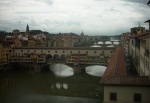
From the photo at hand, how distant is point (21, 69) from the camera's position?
1598 inches

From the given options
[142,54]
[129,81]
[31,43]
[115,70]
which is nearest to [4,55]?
[31,43]

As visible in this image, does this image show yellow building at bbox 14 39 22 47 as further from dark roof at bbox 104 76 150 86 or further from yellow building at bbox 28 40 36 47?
dark roof at bbox 104 76 150 86

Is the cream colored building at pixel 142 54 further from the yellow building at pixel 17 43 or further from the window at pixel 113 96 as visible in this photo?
the yellow building at pixel 17 43

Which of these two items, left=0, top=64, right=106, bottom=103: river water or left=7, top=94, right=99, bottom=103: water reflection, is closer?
left=7, top=94, right=99, bottom=103: water reflection

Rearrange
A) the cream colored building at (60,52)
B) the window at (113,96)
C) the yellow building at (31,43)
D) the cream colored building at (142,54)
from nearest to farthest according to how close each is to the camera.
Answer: the window at (113,96), the cream colored building at (142,54), the cream colored building at (60,52), the yellow building at (31,43)

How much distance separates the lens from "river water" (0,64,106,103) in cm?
2222

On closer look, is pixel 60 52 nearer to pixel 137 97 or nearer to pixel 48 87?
pixel 48 87

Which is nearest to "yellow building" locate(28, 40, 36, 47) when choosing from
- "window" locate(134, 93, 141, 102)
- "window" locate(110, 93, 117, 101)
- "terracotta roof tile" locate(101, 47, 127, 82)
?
"terracotta roof tile" locate(101, 47, 127, 82)

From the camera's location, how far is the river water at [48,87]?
2222 centimetres

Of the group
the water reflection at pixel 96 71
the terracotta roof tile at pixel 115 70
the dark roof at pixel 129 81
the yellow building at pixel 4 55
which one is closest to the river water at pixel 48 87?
the water reflection at pixel 96 71

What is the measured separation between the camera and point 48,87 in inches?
1103

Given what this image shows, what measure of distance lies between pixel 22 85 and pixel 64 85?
5009 mm

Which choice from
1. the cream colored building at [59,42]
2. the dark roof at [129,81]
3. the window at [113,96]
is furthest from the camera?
the cream colored building at [59,42]

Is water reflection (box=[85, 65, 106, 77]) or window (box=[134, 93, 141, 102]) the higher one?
window (box=[134, 93, 141, 102])
